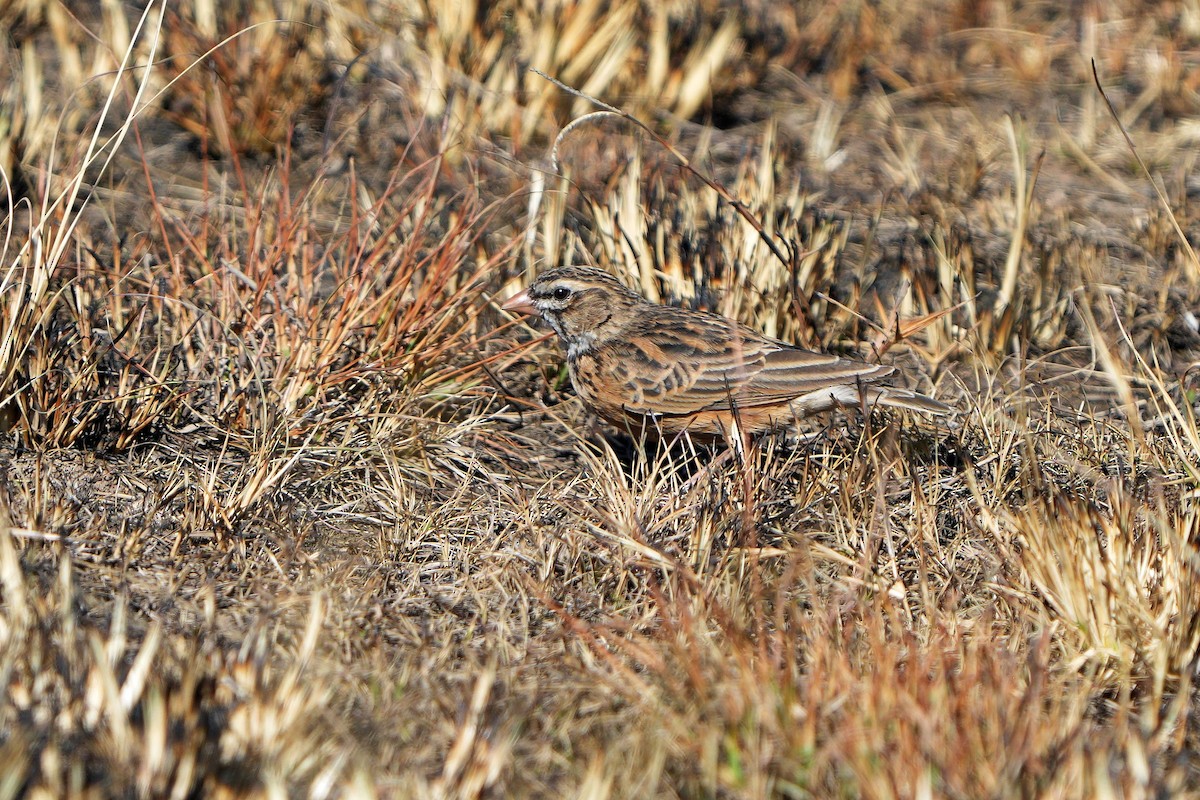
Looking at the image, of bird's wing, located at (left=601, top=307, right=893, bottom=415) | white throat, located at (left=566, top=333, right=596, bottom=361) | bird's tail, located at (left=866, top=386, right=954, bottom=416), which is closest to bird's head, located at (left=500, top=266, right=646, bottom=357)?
white throat, located at (left=566, top=333, right=596, bottom=361)

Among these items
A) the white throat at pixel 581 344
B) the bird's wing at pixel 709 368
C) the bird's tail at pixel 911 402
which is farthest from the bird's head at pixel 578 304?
the bird's tail at pixel 911 402

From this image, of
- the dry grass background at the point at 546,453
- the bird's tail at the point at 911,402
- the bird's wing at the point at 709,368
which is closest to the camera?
the dry grass background at the point at 546,453

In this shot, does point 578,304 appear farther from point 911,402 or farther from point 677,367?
point 911,402

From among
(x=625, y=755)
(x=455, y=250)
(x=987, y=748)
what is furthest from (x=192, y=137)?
(x=987, y=748)

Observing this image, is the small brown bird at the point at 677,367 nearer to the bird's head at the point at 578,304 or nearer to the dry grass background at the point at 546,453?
the bird's head at the point at 578,304

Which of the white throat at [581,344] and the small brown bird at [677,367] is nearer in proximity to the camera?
the small brown bird at [677,367]

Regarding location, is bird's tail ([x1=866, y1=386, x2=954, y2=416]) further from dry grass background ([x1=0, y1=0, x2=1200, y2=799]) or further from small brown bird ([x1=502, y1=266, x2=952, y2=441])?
dry grass background ([x1=0, y1=0, x2=1200, y2=799])

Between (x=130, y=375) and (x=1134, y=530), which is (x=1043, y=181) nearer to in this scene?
(x=1134, y=530)

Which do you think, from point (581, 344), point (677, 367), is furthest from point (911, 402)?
point (581, 344)
